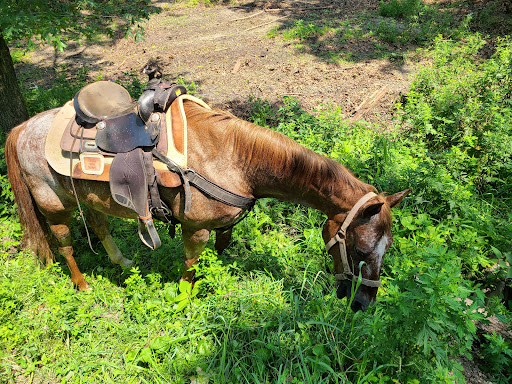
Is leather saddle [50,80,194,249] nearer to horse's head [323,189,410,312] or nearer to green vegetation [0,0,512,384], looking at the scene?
green vegetation [0,0,512,384]

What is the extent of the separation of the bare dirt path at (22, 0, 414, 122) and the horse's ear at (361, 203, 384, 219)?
365 cm

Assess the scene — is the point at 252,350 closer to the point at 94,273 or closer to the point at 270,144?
the point at 270,144

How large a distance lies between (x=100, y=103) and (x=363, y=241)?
248 cm

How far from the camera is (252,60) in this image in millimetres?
7891

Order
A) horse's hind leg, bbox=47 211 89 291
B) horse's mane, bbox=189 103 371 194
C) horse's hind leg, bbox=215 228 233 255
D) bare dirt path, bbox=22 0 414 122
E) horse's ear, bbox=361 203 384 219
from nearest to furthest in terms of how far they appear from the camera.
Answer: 1. horse's ear, bbox=361 203 384 219
2. horse's mane, bbox=189 103 371 194
3. horse's hind leg, bbox=47 211 89 291
4. horse's hind leg, bbox=215 228 233 255
5. bare dirt path, bbox=22 0 414 122

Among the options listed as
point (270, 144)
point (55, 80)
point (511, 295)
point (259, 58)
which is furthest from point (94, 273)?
point (259, 58)

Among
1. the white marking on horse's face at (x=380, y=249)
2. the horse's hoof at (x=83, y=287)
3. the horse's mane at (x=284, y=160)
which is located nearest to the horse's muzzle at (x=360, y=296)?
the white marking on horse's face at (x=380, y=249)

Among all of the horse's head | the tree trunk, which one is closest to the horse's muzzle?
the horse's head

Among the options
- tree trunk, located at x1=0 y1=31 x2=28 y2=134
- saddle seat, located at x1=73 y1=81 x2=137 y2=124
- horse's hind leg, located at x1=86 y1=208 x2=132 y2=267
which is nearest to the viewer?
saddle seat, located at x1=73 y1=81 x2=137 y2=124

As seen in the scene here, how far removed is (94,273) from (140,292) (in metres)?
0.84

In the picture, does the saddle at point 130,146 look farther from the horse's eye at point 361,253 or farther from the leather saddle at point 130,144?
the horse's eye at point 361,253

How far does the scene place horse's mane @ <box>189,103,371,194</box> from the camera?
2.37 meters

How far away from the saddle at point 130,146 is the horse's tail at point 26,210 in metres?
0.52

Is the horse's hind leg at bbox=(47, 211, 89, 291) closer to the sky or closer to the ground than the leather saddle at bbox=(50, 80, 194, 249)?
closer to the ground
